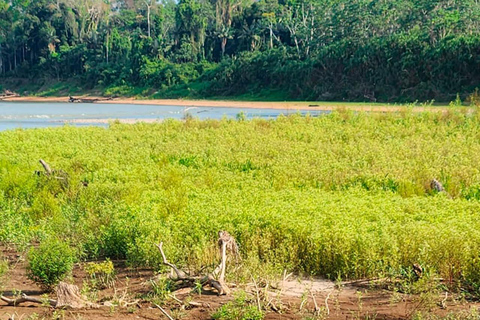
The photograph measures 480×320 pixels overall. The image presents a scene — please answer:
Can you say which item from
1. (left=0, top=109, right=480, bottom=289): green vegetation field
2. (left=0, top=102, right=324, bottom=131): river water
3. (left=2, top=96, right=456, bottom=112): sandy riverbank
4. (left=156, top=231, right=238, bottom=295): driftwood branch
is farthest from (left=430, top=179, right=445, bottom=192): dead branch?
(left=2, top=96, right=456, bottom=112): sandy riverbank

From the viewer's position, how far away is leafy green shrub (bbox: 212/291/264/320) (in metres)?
5.68

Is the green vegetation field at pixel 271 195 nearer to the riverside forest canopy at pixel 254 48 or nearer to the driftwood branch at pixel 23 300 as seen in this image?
the driftwood branch at pixel 23 300

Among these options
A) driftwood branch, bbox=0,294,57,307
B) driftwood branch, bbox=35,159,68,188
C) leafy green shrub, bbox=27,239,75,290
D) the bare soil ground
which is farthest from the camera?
driftwood branch, bbox=35,159,68,188

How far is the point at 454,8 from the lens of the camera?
47.8 meters

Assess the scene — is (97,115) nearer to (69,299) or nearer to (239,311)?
(69,299)

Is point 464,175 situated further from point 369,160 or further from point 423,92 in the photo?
point 423,92

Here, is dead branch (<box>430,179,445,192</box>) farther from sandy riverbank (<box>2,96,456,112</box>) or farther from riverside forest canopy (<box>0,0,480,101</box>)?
riverside forest canopy (<box>0,0,480,101</box>)

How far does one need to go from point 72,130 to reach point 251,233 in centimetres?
1291

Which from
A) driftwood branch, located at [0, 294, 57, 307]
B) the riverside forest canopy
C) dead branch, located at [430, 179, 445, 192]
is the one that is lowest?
driftwood branch, located at [0, 294, 57, 307]

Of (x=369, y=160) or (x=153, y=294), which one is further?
(x=369, y=160)

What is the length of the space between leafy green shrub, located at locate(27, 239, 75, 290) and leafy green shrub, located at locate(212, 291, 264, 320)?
1.81 m

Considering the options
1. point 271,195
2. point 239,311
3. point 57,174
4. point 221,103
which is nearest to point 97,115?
point 221,103

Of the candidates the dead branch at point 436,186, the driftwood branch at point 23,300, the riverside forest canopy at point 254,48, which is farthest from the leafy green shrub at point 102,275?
the riverside forest canopy at point 254,48

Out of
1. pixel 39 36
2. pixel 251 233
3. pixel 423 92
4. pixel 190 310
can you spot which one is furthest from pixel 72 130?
pixel 39 36
